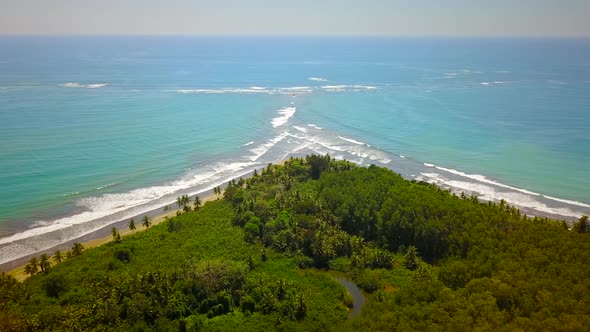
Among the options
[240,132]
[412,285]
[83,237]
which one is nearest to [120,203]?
[83,237]

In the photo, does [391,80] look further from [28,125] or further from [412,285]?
[412,285]

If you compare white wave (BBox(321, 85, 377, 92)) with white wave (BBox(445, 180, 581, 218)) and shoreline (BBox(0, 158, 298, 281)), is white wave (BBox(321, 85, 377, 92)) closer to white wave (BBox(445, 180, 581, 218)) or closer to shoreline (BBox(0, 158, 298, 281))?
white wave (BBox(445, 180, 581, 218))

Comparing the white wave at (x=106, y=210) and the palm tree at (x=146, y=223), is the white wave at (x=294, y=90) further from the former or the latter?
the palm tree at (x=146, y=223)

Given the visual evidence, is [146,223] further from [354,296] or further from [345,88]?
[345,88]

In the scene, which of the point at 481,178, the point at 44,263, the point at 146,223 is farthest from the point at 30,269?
the point at 481,178

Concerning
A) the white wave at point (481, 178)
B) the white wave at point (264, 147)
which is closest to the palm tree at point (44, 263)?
the white wave at point (264, 147)

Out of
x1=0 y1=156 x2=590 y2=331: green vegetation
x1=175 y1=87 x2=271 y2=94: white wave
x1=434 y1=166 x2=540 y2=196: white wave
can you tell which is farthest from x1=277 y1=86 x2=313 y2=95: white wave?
x1=0 y1=156 x2=590 y2=331: green vegetation

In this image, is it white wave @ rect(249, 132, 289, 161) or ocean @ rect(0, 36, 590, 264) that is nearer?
ocean @ rect(0, 36, 590, 264)
